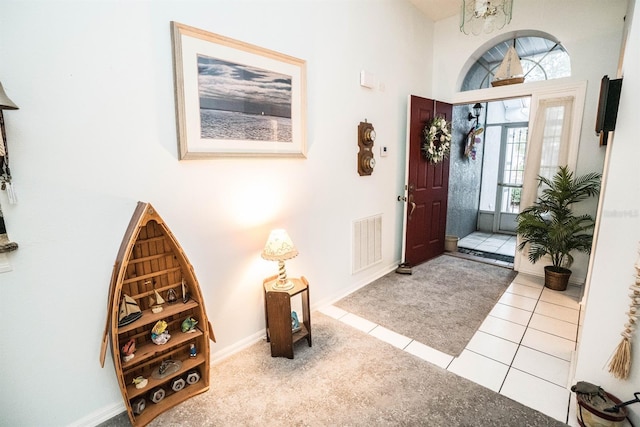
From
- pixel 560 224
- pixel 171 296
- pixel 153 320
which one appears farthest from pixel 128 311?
pixel 560 224

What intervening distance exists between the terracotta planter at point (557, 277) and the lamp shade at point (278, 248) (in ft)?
9.39

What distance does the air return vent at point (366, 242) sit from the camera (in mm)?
3143

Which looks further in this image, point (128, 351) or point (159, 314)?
point (159, 314)

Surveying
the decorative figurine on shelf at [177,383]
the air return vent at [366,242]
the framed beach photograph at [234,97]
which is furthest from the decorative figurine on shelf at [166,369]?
the air return vent at [366,242]

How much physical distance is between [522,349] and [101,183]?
2.94 metres

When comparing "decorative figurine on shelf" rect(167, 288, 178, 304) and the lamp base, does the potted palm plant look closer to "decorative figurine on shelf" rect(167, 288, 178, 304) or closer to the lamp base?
the lamp base

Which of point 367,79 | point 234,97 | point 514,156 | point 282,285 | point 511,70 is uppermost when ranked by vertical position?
point 511,70

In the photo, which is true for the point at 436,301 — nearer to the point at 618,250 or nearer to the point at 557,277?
the point at 557,277

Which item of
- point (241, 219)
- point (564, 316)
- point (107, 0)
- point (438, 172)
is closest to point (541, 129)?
point (438, 172)

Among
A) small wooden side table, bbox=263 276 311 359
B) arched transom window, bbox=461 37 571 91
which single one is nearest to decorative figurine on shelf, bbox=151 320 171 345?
small wooden side table, bbox=263 276 311 359

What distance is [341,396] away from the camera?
1.77 m

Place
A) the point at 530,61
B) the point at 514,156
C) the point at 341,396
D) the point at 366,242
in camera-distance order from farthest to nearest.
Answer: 1. the point at 514,156
2. the point at 530,61
3. the point at 366,242
4. the point at 341,396

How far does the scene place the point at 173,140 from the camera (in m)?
1.75

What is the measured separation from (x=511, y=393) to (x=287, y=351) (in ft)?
4.65
